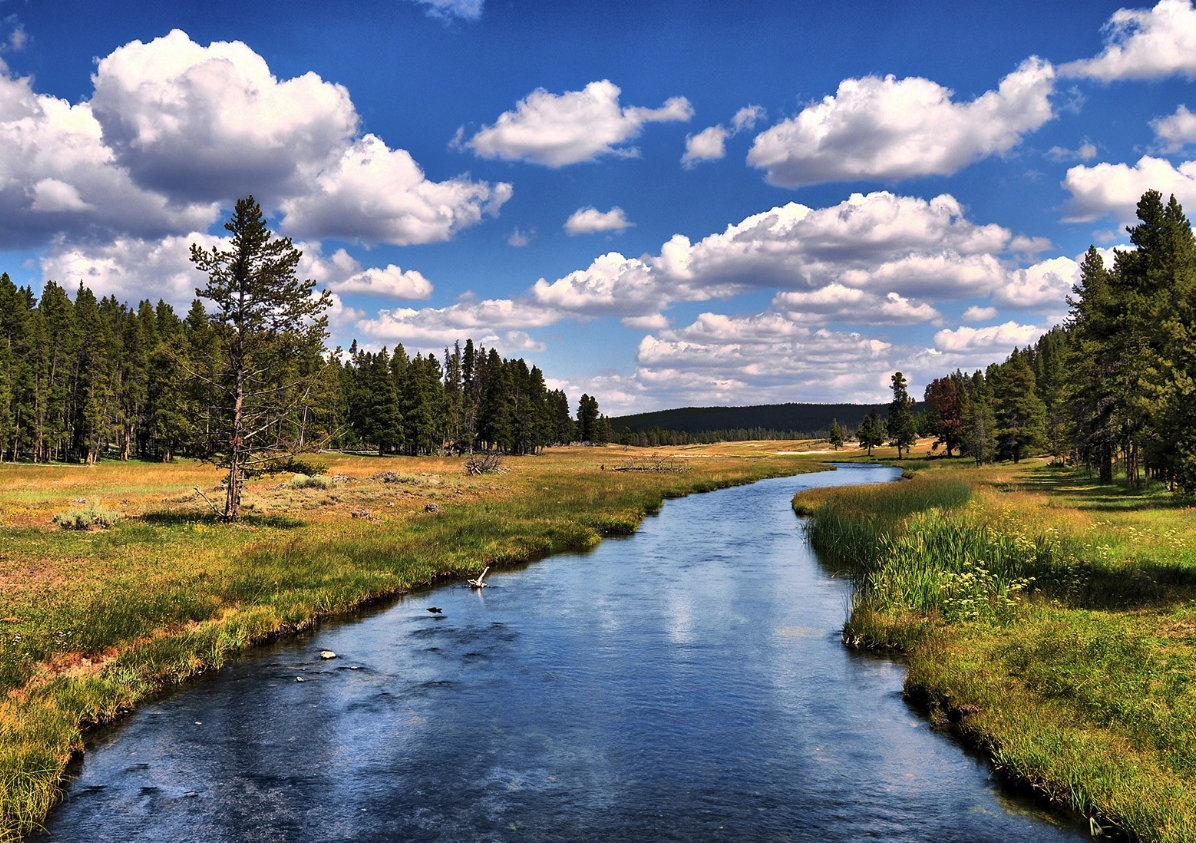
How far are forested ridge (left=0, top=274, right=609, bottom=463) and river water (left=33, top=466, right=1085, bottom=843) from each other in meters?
39.1

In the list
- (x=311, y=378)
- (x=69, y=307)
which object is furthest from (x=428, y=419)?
(x=311, y=378)

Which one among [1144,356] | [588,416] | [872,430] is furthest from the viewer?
[588,416]

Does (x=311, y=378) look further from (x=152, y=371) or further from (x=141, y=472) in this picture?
(x=152, y=371)

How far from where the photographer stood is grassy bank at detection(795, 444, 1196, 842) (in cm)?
1030

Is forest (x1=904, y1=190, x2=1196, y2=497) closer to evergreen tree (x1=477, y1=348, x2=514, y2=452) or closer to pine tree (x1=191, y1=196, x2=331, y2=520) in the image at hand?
pine tree (x1=191, y1=196, x2=331, y2=520)

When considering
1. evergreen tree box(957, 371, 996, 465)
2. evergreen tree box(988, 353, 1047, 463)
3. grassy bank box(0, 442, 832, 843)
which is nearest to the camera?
grassy bank box(0, 442, 832, 843)

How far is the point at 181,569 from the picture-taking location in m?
21.8

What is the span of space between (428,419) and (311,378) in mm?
83971

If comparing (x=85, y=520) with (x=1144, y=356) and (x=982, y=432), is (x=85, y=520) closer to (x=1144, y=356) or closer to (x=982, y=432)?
(x=1144, y=356)

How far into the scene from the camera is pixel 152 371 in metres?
95.0

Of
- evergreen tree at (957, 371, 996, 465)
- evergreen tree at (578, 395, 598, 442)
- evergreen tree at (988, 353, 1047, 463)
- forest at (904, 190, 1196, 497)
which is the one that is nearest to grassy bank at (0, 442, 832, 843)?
forest at (904, 190, 1196, 497)

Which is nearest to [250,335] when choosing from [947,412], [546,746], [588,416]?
[546,746]

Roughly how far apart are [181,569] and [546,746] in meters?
14.8

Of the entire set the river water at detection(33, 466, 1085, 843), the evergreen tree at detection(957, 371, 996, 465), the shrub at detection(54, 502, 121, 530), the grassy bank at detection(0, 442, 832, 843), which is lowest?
the river water at detection(33, 466, 1085, 843)
